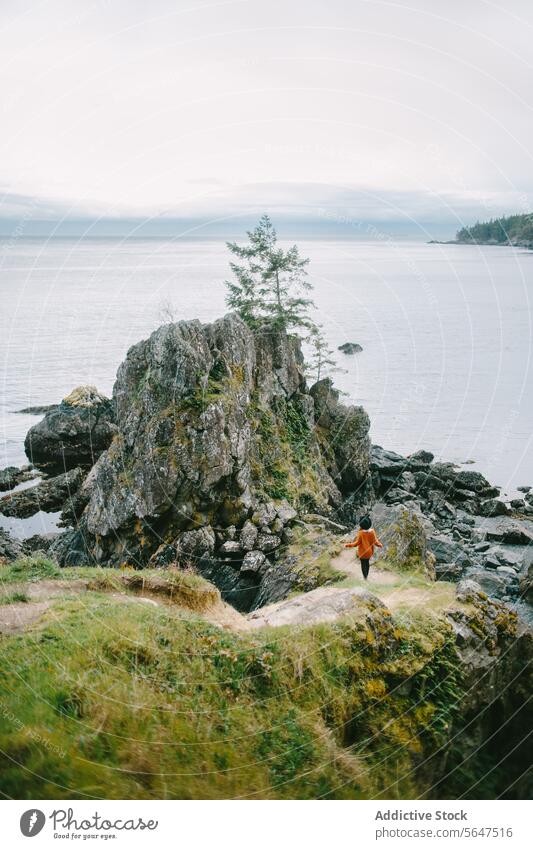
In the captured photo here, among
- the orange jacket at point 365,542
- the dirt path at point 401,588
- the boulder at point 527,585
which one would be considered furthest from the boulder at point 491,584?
the orange jacket at point 365,542

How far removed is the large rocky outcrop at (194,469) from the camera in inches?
835

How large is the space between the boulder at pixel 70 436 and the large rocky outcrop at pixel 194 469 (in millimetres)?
13713

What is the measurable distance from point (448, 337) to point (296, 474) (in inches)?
1590

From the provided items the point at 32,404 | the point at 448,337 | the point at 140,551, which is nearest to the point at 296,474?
the point at 140,551

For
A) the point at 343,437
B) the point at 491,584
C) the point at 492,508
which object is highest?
the point at 343,437

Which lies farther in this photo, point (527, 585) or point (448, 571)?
point (448, 571)

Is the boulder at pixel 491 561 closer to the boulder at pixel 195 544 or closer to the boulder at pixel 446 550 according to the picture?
the boulder at pixel 446 550

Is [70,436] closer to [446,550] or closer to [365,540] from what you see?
[446,550]

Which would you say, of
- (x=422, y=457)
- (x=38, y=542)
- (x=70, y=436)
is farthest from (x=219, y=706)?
(x=422, y=457)

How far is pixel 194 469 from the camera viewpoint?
850 inches

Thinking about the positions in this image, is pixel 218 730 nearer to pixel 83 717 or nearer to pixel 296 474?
pixel 83 717

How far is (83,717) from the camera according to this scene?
648 cm

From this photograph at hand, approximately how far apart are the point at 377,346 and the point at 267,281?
2418 cm

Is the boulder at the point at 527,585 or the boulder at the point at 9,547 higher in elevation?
the boulder at the point at 527,585
